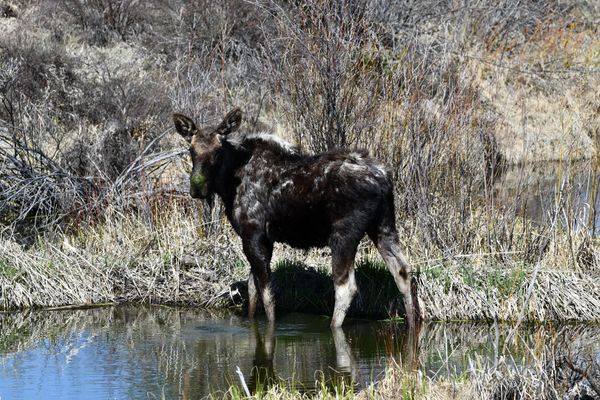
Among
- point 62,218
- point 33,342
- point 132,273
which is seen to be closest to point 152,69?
point 62,218

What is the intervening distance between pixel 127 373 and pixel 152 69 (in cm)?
1557

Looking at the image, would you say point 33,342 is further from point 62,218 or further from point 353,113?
point 353,113

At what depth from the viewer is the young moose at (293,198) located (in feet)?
35.6

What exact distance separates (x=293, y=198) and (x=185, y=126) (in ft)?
4.62

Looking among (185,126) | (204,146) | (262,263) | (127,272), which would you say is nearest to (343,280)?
(262,263)

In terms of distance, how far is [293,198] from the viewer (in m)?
11.2

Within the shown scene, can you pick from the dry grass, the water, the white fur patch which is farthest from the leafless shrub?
the white fur patch

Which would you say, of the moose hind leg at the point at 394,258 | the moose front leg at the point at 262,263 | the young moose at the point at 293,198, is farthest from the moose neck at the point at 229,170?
the moose hind leg at the point at 394,258

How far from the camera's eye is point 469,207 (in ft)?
42.2

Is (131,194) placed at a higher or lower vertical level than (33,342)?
higher

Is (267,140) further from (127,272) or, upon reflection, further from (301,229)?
(127,272)

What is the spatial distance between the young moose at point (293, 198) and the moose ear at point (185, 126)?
1 centimetres

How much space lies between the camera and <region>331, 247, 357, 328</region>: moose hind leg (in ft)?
35.7

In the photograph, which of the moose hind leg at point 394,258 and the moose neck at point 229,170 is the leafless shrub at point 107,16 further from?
the moose hind leg at point 394,258
